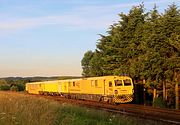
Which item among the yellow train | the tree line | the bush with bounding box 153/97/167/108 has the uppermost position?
the tree line

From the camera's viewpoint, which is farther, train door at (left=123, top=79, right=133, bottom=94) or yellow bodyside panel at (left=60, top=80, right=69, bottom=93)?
yellow bodyside panel at (left=60, top=80, right=69, bottom=93)

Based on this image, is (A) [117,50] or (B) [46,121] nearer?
(B) [46,121]

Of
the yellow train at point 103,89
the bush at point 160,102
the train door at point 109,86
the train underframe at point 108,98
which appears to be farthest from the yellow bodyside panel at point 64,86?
the bush at point 160,102

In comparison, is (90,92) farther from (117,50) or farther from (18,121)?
(18,121)

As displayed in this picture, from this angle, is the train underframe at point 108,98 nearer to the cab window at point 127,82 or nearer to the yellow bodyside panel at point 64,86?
the cab window at point 127,82

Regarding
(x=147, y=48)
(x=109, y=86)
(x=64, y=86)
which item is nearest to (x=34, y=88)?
(x=64, y=86)

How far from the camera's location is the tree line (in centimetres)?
3109

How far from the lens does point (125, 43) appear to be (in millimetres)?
38469

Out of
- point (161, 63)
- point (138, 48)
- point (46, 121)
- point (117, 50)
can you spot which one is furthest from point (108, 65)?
point (46, 121)

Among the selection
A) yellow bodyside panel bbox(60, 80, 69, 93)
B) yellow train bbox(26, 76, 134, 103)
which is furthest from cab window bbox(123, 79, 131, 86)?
yellow bodyside panel bbox(60, 80, 69, 93)

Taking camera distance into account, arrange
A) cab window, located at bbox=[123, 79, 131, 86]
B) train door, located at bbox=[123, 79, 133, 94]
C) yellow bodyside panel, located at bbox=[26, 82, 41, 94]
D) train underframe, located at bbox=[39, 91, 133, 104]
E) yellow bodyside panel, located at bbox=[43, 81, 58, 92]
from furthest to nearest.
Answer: yellow bodyside panel, located at bbox=[26, 82, 41, 94] → yellow bodyside panel, located at bbox=[43, 81, 58, 92] → cab window, located at bbox=[123, 79, 131, 86] → train door, located at bbox=[123, 79, 133, 94] → train underframe, located at bbox=[39, 91, 133, 104]

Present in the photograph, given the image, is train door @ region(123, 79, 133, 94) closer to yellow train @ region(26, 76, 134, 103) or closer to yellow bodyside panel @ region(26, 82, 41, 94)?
yellow train @ region(26, 76, 134, 103)

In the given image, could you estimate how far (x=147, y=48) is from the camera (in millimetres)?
32438

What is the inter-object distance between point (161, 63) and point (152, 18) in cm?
596
